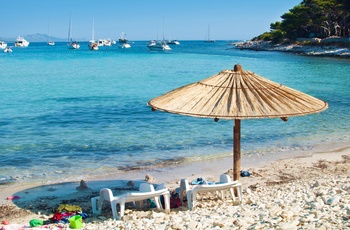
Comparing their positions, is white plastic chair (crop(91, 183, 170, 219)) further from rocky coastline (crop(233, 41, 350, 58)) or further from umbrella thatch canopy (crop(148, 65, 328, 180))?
rocky coastline (crop(233, 41, 350, 58))

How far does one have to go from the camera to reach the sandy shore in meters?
5.33

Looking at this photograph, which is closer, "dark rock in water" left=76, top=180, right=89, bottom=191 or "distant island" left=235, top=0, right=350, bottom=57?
"dark rock in water" left=76, top=180, right=89, bottom=191

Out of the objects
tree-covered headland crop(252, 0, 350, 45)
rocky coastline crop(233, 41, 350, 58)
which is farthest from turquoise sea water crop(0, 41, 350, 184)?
tree-covered headland crop(252, 0, 350, 45)

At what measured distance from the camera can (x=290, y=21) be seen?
7488 centimetres

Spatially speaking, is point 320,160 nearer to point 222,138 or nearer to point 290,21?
point 222,138

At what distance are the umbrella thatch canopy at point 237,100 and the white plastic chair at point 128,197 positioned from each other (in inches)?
48.0

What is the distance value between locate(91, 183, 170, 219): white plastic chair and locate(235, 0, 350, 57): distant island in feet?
170

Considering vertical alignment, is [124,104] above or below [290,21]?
below

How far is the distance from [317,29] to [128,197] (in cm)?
7219

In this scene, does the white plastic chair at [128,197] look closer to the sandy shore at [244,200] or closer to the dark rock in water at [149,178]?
the sandy shore at [244,200]

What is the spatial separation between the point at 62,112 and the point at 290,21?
211 ft

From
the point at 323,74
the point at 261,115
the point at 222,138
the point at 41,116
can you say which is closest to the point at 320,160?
the point at 222,138

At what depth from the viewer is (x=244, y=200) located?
274 inches

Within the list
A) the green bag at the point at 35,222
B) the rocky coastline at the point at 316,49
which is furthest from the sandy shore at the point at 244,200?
the rocky coastline at the point at 316,49
